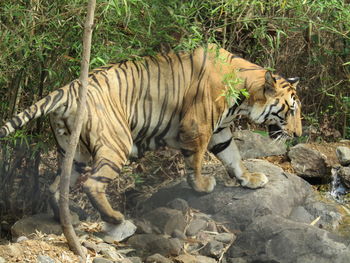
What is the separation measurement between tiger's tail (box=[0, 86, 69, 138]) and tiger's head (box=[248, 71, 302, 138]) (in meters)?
1.74

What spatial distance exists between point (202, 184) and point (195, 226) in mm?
422

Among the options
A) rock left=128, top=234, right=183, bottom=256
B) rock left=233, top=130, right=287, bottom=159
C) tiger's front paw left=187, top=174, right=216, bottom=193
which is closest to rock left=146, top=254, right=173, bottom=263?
rock left=128, top=234, right=183, bottom=256

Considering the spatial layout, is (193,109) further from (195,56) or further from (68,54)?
(68,54)

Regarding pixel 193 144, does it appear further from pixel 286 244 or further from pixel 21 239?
pixel 21 239

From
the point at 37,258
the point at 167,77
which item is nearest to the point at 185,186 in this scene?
the point at 167,77

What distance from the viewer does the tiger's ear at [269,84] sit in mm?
5474

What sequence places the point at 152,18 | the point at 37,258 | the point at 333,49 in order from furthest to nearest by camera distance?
the point at 333,49 → the point at 152,18 → the point at 37,258

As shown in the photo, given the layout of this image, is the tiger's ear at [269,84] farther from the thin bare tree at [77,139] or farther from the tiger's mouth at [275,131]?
the thin bare tree at [77,139]

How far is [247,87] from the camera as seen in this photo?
5.60 metres

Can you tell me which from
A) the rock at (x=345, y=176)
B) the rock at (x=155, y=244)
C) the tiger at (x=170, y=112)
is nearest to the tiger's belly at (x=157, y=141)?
the tiger at (x=170, y=112)

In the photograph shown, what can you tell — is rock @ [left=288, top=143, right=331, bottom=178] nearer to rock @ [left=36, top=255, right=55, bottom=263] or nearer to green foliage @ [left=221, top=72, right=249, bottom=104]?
green foliage @ [left=221, top=72, right=249, bottom=104]

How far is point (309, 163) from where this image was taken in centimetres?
740

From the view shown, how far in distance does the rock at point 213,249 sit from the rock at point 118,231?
61 cm

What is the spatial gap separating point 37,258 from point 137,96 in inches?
65.8
